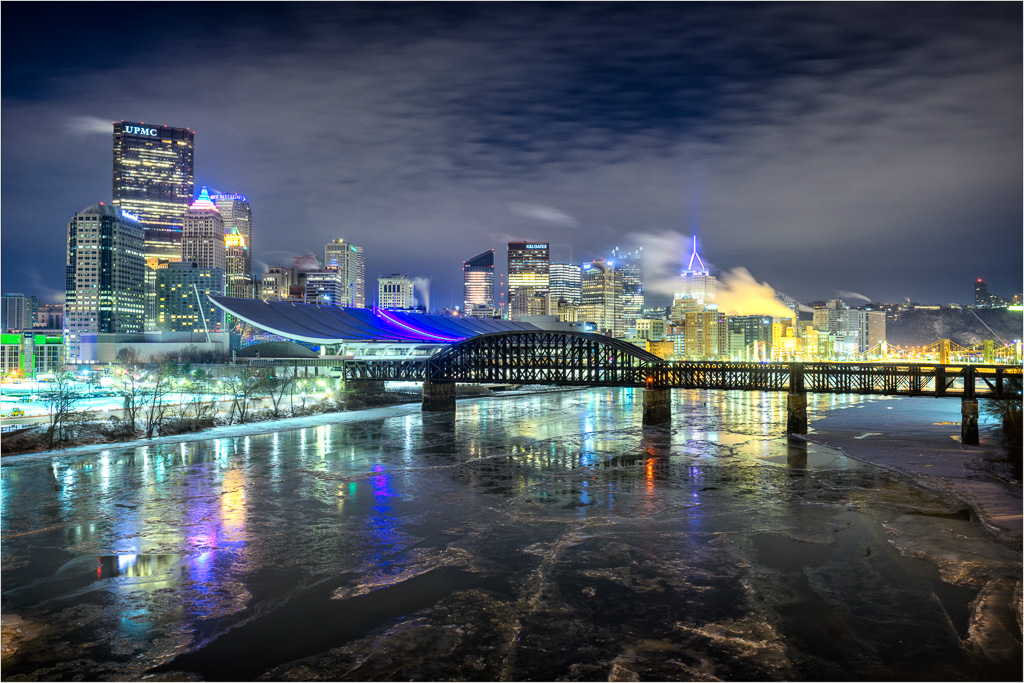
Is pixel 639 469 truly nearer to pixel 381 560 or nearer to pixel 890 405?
pixel 381 560

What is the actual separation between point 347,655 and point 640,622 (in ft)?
27.6

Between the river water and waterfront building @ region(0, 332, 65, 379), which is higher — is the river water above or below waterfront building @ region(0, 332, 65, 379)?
below

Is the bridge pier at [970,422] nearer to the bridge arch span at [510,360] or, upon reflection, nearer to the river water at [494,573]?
the river water at [494,573]

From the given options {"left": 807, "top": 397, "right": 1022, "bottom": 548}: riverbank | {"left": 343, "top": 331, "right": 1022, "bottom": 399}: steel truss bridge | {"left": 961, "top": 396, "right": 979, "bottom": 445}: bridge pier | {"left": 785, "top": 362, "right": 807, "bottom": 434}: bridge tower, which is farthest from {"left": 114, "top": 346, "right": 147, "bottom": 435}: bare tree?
{"left": 961, "top": 396, "right": 979, "bottom": 445}: bridge pier

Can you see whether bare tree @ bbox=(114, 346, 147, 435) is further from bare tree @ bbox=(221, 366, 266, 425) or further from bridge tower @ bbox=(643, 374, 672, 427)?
bridge tower @ bbox=(643, 374, 672, 427)

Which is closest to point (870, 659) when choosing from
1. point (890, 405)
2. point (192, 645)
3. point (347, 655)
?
point (347, 655)

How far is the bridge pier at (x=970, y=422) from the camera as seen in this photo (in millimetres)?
53344

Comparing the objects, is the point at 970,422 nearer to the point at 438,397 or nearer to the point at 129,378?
the point at 438,397

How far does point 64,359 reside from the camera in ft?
503

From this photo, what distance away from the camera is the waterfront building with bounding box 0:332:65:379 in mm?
145375

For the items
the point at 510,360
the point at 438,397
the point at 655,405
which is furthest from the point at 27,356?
the point at 655,405

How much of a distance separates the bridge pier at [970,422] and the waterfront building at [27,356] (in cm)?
15922

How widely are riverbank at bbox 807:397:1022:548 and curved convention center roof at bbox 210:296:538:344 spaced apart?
3103 inches

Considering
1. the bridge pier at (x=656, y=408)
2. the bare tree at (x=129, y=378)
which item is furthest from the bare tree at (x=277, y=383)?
the bridge pier at (x=656, y=408)
